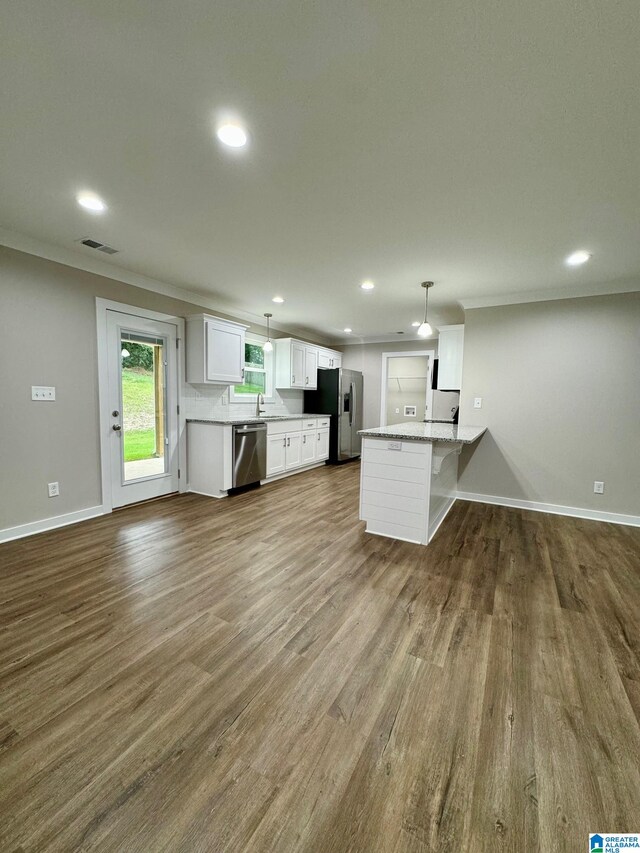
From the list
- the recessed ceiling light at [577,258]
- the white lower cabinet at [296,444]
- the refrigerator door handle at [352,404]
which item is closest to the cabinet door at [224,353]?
the white lower cabinet at [296,444]

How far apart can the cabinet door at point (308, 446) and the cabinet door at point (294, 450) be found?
4.7 inches

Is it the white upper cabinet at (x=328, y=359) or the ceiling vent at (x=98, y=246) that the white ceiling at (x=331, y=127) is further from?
the white upper cabinet at (x=328, y=359)

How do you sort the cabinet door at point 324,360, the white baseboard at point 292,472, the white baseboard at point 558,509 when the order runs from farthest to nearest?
1. the cabinet door at point 324,360
2. the white baseboard at point 292,472
3. the white baseboard at point 558,509

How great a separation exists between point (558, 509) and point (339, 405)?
3694 mm

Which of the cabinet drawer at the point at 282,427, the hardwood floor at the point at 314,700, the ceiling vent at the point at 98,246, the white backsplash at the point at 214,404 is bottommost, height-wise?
the hardwood floor at the point at 314,700

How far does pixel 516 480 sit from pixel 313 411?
377cm

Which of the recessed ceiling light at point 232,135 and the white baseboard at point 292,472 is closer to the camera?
the recessed ceiling light at point 232,135

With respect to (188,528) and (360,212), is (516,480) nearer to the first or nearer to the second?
(360,212)

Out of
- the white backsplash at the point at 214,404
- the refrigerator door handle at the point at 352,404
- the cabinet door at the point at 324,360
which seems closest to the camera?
the white backsplash at the point at 214,404

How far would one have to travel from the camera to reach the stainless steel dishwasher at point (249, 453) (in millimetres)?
4262

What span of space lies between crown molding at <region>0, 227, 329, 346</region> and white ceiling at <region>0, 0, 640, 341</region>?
3.4 inches

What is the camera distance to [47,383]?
3023mm

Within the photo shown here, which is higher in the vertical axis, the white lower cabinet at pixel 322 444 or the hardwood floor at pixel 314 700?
the white lower cabinet at pixel 322 444

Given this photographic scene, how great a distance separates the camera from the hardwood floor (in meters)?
0.99
